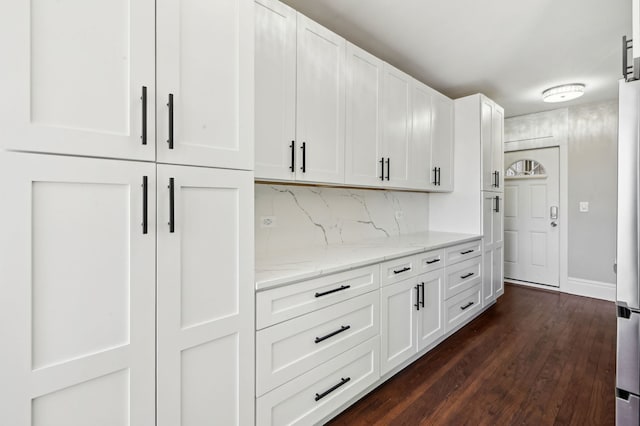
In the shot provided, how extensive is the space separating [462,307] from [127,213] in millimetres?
3013

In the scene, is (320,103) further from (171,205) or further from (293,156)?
(171,205)

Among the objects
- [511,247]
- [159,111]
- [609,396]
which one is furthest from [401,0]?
[511,247]

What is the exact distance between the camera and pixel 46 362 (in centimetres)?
90

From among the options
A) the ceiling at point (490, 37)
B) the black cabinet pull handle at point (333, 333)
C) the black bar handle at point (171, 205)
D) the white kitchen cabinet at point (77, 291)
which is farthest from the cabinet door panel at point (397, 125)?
the white kitchen cabinet at point (77, 291)

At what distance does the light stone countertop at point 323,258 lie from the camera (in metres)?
1.54

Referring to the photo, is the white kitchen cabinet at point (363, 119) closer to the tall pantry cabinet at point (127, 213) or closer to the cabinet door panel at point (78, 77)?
the tall pantry cabinet at point (127, 213)

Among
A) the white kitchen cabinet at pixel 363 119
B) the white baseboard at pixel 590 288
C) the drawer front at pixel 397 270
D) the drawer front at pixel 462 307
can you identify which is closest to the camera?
the drawer front at pixel 397 270

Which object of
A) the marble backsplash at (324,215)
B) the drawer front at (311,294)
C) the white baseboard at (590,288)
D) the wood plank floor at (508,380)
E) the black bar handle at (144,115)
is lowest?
the wood plank floor at (508,380)

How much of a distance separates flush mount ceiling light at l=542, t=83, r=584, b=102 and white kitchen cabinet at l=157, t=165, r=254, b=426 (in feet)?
13.0

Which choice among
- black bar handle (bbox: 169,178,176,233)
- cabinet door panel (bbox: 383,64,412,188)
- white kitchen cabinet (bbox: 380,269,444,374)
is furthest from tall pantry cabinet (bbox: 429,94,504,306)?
black bar handle (bbox: 169,178,176,233)

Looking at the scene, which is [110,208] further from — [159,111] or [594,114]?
[594,114]

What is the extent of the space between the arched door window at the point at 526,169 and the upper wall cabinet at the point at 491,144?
3.94 feet

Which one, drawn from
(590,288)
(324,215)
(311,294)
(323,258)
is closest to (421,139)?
(324,215)

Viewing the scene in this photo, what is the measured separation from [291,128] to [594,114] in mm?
4474
